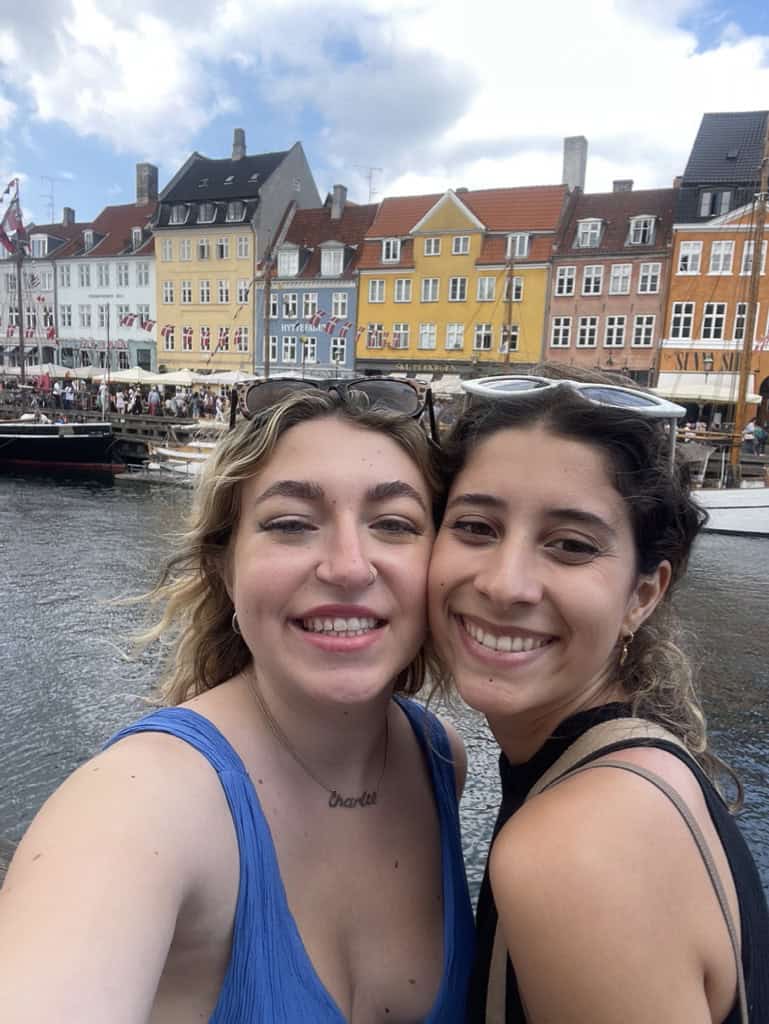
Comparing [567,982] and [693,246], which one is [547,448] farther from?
[693,246]

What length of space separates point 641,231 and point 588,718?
3582 centimetres

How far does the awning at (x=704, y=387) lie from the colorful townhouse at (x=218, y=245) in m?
22.8

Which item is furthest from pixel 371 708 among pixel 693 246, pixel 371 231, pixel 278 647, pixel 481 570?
pixel 371 231

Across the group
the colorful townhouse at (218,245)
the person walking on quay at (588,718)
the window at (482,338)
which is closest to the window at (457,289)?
the window at (482,338)

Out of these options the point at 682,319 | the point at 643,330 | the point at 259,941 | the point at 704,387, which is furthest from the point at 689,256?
the point at 259,941

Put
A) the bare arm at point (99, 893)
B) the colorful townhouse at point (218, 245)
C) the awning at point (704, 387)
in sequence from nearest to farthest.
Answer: the bare arm at point (99, 893), the awning at point (704, 387), the colorful townhouse at point (218, 245)

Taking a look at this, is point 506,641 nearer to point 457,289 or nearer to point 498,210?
point 457,289

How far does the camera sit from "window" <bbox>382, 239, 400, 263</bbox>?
120 ft

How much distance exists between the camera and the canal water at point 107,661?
15.5ft

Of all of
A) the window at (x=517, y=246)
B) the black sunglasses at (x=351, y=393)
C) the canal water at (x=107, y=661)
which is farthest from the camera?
the window at (x=517, y=246)

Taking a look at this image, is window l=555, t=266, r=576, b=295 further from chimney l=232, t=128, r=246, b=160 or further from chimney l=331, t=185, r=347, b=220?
chimney l=232, t=128, r=246, b=160

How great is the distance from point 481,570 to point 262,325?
4086 centimetres

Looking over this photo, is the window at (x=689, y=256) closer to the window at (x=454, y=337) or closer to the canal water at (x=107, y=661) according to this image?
the window at (x=454, y=337)

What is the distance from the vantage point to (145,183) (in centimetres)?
4816
